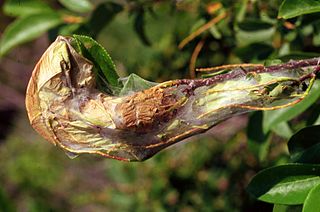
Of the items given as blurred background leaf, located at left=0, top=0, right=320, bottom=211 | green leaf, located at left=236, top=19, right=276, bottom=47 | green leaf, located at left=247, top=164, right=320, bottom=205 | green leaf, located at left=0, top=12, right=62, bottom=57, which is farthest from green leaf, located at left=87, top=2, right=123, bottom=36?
green leaf, located at left=247, top=164, right=320, bottom=205

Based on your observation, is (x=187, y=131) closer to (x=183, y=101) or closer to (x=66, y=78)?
(x=183, y=101)

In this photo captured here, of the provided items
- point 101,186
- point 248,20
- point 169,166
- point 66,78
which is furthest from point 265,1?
point 101,186

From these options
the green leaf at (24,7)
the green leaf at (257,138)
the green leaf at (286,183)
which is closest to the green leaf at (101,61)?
the green leaf at (286,183)

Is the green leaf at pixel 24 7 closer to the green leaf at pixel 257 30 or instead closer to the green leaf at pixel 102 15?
the green leaf at pixel 102 15

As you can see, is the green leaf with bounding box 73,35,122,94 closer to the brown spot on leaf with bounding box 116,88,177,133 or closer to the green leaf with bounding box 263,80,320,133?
the brown spot on leaf with bounding box 116,88,177,133

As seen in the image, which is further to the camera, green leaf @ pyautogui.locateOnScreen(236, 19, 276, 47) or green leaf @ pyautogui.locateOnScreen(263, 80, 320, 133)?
green leaf @ pyautogui.locateOnScreen(236, 19, 276, 47)

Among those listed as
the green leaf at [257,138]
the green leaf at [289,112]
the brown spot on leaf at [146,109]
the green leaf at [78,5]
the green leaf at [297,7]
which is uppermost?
the green leaf at [297,7]

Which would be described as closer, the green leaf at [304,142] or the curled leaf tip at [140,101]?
the curled leaf tip at [140,101]
